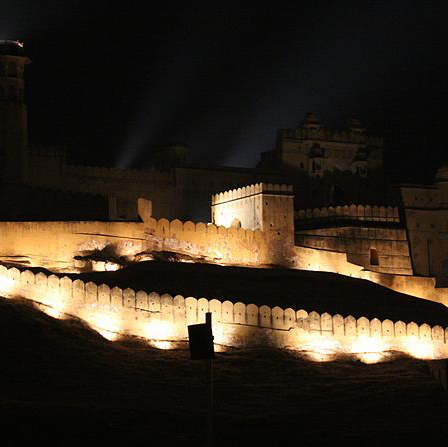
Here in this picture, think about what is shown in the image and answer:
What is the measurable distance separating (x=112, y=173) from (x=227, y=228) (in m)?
9.25

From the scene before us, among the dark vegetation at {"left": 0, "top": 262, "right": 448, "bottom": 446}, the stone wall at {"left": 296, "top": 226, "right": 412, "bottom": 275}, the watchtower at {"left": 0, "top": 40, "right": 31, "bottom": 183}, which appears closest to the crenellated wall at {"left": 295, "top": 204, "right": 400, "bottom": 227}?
the stone wall at {"left": 296, "top": 226, "right": 412, "bottom": 275}

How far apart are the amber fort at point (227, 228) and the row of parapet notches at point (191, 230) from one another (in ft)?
0.17

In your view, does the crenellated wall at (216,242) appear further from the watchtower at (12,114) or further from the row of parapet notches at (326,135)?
the row of parapet notches at (326,135)

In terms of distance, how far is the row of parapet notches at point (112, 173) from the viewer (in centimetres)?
5225

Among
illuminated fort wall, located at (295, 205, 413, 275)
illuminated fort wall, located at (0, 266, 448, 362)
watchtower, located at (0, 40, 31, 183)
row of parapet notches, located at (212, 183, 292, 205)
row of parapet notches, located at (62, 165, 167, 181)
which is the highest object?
watchtower, located at (0, 40, 31, 183)

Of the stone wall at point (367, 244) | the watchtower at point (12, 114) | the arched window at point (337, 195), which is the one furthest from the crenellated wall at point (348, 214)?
the watchtower at point (12, 114)

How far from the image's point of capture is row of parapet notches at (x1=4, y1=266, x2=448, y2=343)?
114ft

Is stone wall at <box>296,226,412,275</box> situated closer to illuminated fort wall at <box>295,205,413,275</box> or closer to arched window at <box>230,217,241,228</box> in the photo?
illuminated fort wall at <box>295,205,413,275</box>

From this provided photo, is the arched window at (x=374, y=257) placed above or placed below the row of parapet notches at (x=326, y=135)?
below

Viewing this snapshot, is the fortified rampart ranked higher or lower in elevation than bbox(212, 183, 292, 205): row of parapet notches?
higher

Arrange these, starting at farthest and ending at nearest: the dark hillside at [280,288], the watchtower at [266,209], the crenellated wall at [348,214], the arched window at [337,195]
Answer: the arched window at [337,195], the crenellated wall at [348,214], the watchtower at [266,209], the dark hillside at [280,288]

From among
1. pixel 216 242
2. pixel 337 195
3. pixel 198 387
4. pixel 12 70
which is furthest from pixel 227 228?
pixel 198 387

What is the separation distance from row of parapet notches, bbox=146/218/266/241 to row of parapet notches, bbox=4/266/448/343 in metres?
9.23

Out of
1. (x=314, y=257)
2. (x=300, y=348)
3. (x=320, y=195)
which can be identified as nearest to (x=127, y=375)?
(x=300, y=348)
